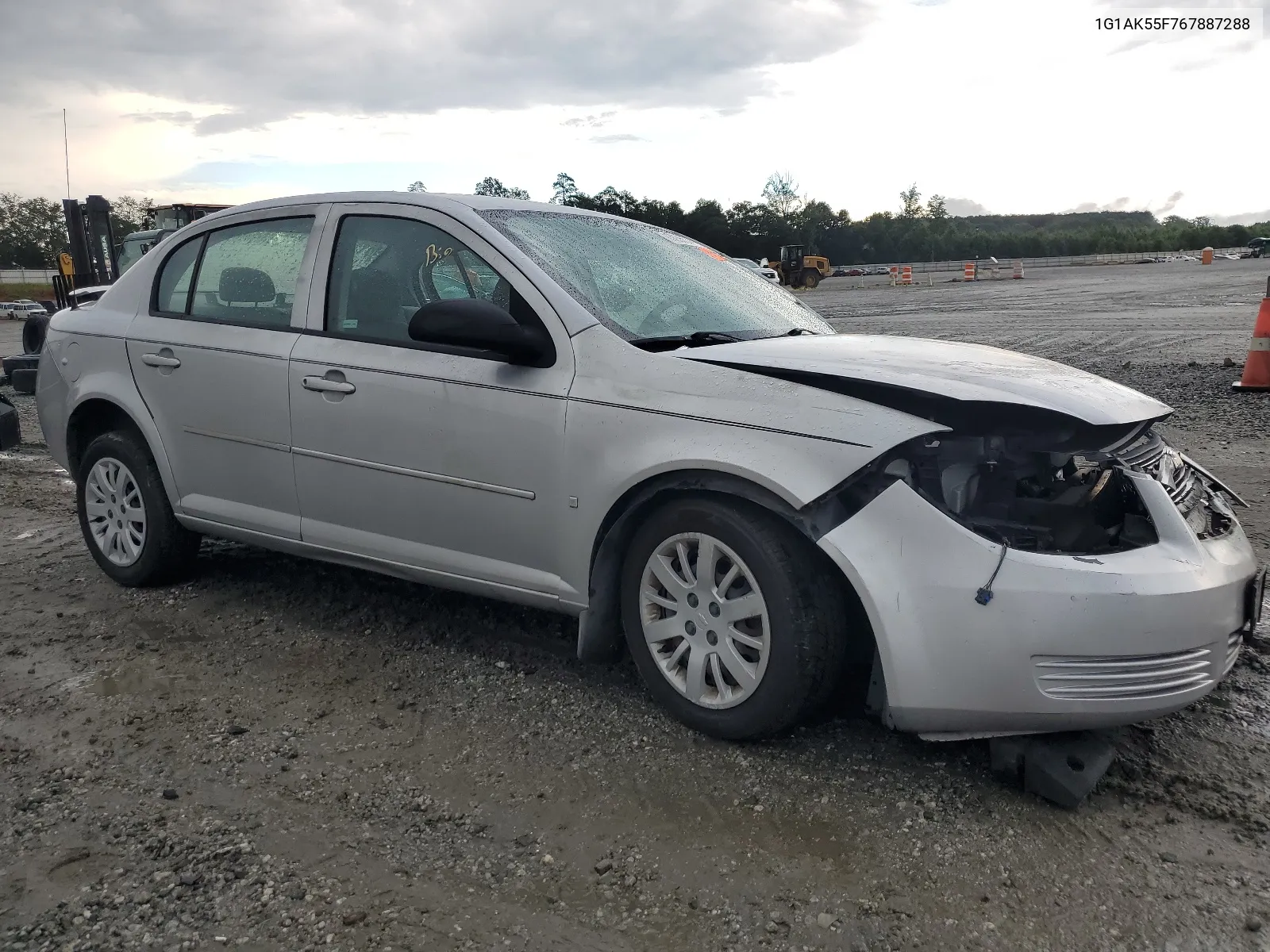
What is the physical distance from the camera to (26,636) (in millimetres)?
4328

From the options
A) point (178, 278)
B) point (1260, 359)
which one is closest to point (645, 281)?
point (178, 278)

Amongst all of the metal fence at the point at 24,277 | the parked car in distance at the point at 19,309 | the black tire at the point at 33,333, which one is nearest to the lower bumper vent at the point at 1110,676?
the black tire at the point at 33,333

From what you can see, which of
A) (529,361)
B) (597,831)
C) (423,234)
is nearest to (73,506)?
(423,234)

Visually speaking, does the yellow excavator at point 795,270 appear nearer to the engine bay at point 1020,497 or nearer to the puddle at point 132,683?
the puddle at point 132,683

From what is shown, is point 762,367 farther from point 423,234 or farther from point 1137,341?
point 1137,341

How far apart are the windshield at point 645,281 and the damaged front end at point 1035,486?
0.99 m

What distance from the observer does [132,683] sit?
3.82 m

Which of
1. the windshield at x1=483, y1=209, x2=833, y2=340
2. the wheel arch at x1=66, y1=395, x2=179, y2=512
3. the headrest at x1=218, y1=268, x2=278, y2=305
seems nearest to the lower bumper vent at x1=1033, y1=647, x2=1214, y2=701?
the windshield at x1=483, y1=209, x2=833, y2=340

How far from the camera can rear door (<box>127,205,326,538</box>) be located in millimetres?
4160

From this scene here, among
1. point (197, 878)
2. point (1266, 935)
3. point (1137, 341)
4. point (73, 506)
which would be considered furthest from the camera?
point (1137, 341)

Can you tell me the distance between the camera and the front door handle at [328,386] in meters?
3.87

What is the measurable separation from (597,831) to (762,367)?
1391 mm

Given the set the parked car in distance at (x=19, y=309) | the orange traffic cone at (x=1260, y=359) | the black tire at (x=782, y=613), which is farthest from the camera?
the parked car in distance at (x=19, y=309)

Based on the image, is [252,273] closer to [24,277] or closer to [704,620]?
[704,620]
